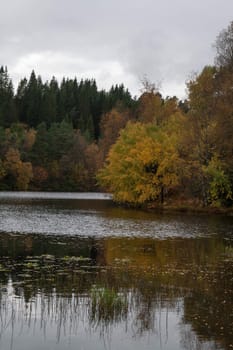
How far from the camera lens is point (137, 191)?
67.6 m

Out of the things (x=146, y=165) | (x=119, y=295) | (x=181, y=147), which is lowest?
(x=119, y=295)

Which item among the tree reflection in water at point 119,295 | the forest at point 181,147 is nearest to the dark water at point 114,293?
the tree reflection in water at point 119,295

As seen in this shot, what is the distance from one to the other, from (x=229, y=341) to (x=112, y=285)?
6.34 m

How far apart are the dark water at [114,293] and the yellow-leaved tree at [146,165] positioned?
3230 cm

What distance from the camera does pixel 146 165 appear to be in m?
67.2

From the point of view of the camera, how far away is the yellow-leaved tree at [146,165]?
6544 centimetres

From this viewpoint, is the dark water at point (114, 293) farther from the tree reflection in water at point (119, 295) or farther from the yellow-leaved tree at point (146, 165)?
the yellow-leaved tree at point (146, 165)

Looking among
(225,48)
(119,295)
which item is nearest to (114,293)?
(119,295)

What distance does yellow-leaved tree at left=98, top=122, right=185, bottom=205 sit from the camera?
6544cm

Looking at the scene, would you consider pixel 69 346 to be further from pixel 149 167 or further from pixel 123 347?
pixel 149 167

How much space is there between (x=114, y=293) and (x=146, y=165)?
52187 mm

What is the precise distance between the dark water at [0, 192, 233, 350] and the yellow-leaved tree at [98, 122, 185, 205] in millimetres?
32298

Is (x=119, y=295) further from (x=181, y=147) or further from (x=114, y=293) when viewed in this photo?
(x=181, y=147)

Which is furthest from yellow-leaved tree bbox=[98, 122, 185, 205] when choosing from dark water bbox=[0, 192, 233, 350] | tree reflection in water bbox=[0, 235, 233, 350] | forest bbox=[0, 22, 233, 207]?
tree reflection in water bbox=[0, 235, 233, 350]
